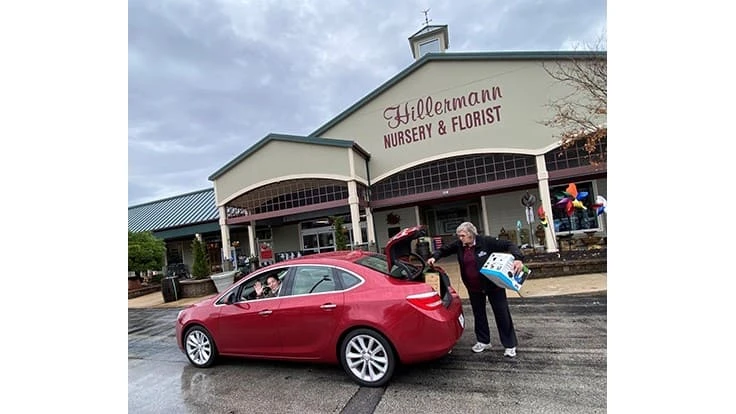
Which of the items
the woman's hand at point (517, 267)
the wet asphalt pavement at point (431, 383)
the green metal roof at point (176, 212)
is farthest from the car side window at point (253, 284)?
the green metal roof at point (176, 212)

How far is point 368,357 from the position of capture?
3.61 m

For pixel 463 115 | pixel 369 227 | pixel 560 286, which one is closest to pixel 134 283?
pixel 369 227

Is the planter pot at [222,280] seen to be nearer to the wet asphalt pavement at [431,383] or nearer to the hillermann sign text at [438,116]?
the wet asphalt pavement at [431,383]

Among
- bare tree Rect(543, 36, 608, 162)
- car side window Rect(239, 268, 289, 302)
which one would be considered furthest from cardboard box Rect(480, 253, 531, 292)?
bare tree Rect(543, 36, 608, 162)

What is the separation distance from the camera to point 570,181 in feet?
42.6

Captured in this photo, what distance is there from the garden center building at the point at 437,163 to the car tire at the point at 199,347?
28.3 ft

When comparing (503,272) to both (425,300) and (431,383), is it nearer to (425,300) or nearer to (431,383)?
(425,300)

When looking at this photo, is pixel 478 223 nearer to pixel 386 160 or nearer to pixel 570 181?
pixel 570 181

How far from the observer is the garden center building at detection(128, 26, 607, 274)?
12500 millimetres

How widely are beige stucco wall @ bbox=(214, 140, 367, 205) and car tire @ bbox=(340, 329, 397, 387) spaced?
10.0m

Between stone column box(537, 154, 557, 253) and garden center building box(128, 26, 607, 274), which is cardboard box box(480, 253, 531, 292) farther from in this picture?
garden center building box(128, 26, 607, 274)
